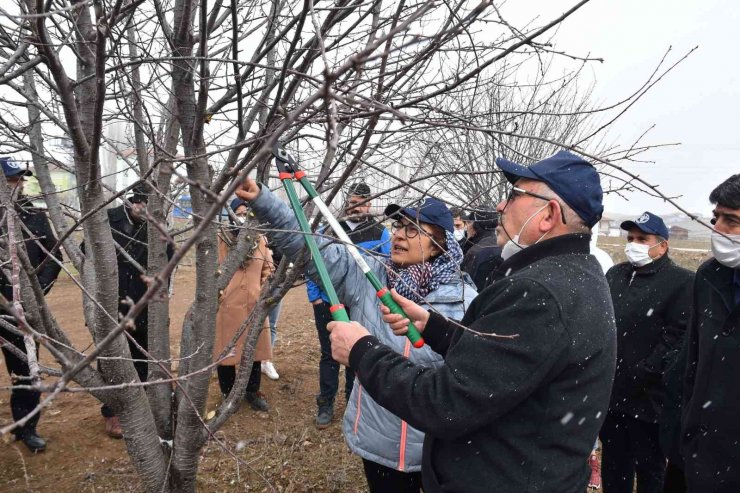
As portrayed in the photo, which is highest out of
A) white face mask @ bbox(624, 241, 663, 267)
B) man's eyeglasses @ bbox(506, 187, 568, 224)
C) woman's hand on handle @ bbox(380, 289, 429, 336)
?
man's eyeglasses @ bbox(506, 187, 568, 224)

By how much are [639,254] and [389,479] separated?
2.35 m

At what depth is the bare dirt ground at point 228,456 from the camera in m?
3.31

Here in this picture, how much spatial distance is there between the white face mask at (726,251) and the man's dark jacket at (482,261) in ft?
5.99

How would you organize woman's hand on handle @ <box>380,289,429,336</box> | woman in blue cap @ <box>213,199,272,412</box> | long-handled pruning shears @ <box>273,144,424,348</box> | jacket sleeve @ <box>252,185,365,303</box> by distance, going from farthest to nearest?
woman in blue cap @ <box>213,199,272,412</box> → jacket sleeve @ <box>252,185,365,303</box> → woman's hand on handle @ <box>380,289,429,336</box> → long-handled pruning shears @ <box>273,144,424,348</box>

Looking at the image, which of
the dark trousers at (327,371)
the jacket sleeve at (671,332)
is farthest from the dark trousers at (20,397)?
the jacket sleeve at (671,332)

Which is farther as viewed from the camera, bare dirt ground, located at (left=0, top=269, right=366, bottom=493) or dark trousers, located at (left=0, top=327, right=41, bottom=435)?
dark trousers, located at (left=0, top=327, right=41, bottom=435)

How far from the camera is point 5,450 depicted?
11.9ft

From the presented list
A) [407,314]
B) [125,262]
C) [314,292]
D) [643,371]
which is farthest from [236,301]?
[643,371]

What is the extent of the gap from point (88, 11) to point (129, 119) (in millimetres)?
653

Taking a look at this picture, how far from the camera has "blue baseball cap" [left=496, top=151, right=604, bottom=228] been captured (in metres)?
1.54

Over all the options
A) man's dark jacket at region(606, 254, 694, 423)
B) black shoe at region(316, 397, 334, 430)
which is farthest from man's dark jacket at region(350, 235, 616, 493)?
black shoe at region(316, 397, 334, 430)

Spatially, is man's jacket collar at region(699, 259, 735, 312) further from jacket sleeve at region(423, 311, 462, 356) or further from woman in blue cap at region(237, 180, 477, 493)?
jacket sleeve at region(423, 311, 462, 356)

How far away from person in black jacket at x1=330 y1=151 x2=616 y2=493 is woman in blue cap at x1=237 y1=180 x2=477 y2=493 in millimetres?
619

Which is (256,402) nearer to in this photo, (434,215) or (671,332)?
(434,215)
